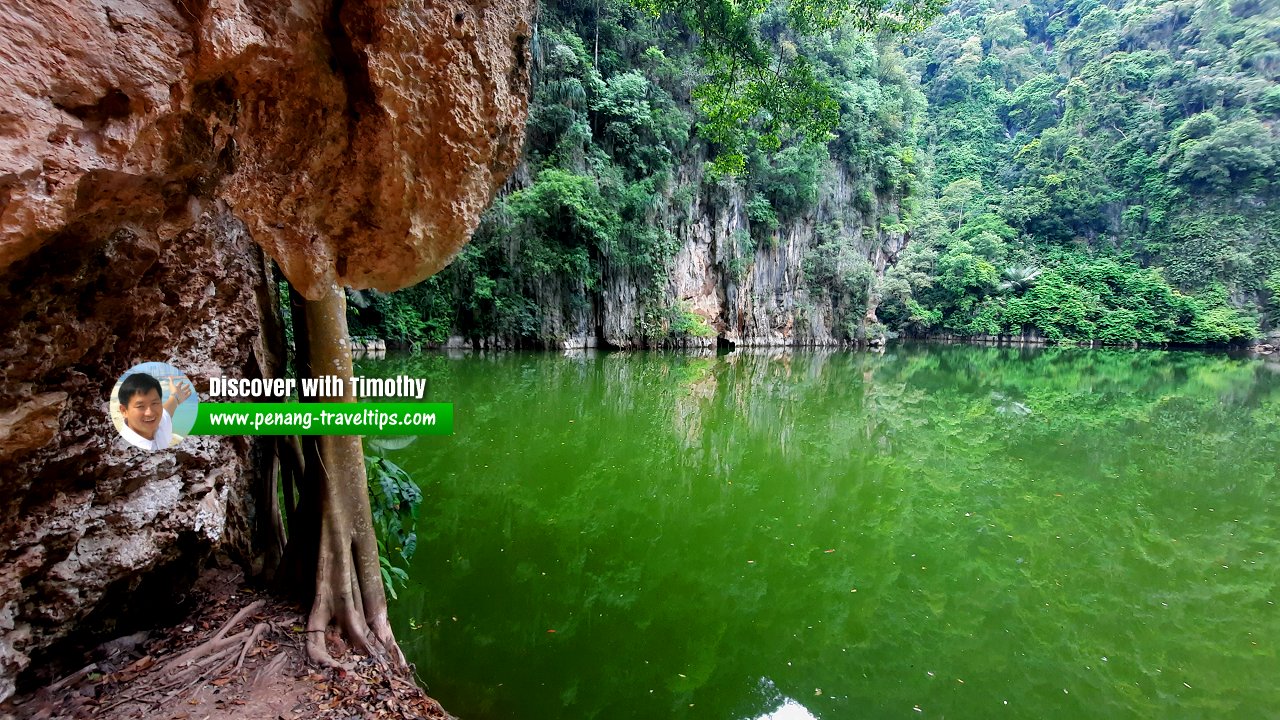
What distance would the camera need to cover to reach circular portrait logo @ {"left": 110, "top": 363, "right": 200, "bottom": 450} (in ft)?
5.71

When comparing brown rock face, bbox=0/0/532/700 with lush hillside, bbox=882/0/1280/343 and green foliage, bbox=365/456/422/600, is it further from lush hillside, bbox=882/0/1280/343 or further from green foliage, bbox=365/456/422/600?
lush hillside, bbox=882/0/1280/343

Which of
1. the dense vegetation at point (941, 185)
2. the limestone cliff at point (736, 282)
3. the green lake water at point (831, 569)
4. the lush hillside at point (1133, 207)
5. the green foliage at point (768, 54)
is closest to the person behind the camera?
the green lake water at point (831, 569)

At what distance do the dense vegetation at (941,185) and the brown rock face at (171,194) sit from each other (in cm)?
1500

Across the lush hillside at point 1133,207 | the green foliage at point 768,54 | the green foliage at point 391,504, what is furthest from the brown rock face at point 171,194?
the lush hillside at point 1133,207

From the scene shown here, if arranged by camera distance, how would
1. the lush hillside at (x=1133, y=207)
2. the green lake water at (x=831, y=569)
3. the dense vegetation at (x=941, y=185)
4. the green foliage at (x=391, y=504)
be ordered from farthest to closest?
the lush hillside at (x=1133, y=207) < the dense vegetation at (x=941, y=185) < the green foliage at (x=391, y=504) < the green lake water at (x=831, y=569)

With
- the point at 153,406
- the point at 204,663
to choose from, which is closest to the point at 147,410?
the point at 153,406

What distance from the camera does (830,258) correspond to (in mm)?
25828

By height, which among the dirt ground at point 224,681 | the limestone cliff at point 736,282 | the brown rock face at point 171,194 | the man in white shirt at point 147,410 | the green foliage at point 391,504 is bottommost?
the dirt ground at point 224,681

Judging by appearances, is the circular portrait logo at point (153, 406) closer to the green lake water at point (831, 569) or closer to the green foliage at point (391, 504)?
the green foliage at point (391, 504)

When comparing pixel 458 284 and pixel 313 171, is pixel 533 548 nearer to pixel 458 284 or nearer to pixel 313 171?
→ pixel 313 171

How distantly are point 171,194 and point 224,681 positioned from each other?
5.33 feet

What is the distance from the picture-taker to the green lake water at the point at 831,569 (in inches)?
104

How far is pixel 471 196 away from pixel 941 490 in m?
5.52

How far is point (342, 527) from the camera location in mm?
2369
